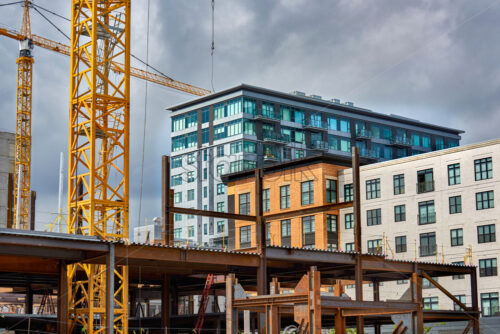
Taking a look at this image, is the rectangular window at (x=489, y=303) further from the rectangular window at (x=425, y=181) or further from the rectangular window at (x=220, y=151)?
the rectangular window at (x=220, y=151)

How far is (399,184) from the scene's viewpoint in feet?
281

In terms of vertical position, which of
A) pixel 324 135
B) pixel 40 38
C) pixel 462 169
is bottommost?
pixel 462 169

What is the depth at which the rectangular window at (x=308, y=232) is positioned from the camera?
91375 mm

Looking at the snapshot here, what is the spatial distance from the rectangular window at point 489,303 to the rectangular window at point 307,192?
963 inches

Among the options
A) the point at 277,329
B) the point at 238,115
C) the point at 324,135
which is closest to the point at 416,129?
the point at 324,135

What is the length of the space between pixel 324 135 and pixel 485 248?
57.7 meters

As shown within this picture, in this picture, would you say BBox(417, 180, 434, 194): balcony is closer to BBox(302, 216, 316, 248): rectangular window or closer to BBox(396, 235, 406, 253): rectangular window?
BBox(396, 235, 406, 253): rectangular window

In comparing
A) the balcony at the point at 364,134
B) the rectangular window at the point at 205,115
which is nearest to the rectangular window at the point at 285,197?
the rectangular window at the point at 205,115

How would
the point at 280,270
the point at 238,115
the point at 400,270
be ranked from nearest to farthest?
the point at 400,270, the point at 280,270, the point at 238,115

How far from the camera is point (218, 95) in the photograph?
422 ft

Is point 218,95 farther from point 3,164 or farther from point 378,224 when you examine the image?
point 378,224

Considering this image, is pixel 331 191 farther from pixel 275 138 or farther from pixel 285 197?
pixel 275 138

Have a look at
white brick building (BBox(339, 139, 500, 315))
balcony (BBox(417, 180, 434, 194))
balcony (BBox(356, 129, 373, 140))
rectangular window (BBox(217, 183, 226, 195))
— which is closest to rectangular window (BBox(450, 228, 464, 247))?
white brick building (BBox(339, 139, 500, 315))

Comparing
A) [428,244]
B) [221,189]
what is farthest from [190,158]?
[428,244]
